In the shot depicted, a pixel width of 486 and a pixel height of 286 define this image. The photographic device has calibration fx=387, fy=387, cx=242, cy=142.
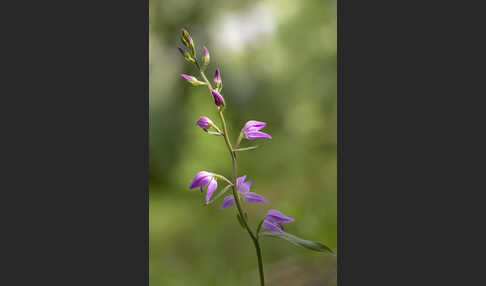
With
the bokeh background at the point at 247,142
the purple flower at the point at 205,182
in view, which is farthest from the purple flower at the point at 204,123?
the bokeh background at the point at 247,142

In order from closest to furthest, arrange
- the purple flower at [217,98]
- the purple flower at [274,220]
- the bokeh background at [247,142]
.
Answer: the purple flower at [217,98] → the purple flower at [274,220] → the bokeh background at [247,142]

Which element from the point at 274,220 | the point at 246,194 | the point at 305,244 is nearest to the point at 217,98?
the point at 246,194

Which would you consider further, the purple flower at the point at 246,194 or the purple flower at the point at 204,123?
the purple flower at the point at 246,194

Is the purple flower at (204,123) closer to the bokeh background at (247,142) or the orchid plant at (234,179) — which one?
the orchid plant at (234,179)

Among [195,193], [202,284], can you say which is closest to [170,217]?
[195,193]

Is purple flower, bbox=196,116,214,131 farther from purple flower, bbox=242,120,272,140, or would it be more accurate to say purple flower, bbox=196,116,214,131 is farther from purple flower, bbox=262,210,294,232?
purple flower, bbox=262,210,294,232
